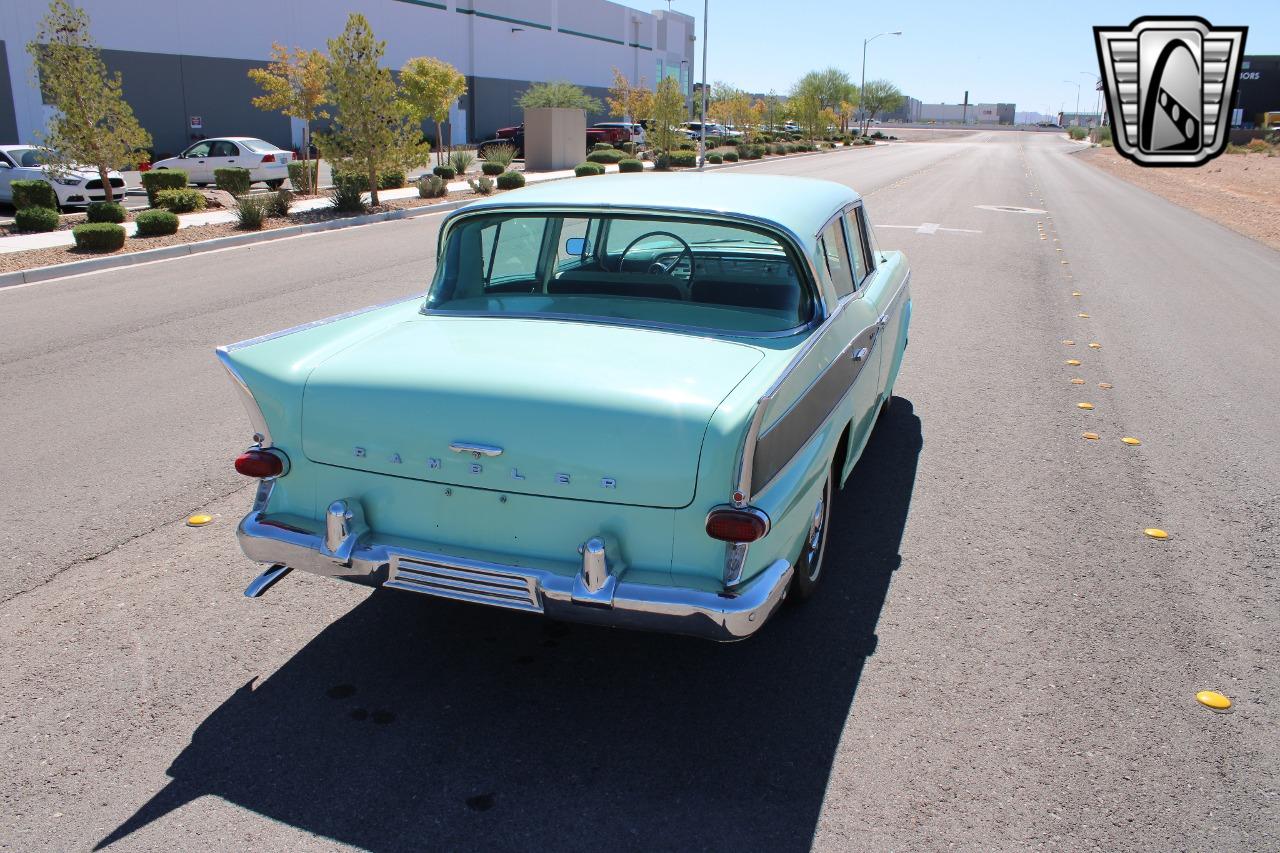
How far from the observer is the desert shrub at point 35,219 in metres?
16.9

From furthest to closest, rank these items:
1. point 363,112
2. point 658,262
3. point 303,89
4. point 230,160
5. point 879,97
Answer: 1. point 879,97
2. point 230,160
3. point 303,89
4. point 363,112
5. point 658,262

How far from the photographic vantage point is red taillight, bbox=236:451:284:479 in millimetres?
3447

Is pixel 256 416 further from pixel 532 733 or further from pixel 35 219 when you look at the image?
pixel 35 219

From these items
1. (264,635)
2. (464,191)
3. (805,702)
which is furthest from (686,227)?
(464,191)

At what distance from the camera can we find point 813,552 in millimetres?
4066

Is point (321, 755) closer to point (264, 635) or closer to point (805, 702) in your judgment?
point (264, 635)

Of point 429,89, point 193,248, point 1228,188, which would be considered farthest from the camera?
point 1228,188

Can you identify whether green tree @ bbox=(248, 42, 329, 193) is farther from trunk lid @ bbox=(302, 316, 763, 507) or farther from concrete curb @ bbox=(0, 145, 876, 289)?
trunk lid @ bbox=(302, 316, 763, 507)

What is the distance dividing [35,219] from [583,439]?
17.4 metres

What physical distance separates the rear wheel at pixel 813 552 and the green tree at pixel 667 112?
37.1m

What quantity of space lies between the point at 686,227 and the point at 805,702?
2.22 m

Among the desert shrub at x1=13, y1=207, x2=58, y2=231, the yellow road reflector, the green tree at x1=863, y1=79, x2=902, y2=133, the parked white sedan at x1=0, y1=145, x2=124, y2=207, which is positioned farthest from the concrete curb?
the green tree at x1=863, y1=79, x2=902, y2=133

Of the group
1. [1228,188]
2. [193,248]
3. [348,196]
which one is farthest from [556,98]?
[193,248]

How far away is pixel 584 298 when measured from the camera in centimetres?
426
